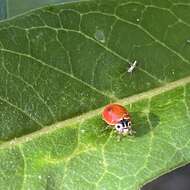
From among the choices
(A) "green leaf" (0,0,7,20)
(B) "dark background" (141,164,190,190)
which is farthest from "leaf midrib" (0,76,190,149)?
(B) "dark background" (141,164,190,190)

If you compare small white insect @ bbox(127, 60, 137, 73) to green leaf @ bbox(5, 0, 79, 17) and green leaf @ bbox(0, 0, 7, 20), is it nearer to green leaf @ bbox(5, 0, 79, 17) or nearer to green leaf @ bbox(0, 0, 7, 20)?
green leaf @ bbox(5, 0, 79, 17)

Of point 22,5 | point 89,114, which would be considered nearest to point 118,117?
point 89,114

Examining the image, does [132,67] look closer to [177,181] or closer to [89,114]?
[89,114]

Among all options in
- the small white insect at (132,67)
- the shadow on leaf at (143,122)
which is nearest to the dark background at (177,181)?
the shadow on leaf at (143,122)

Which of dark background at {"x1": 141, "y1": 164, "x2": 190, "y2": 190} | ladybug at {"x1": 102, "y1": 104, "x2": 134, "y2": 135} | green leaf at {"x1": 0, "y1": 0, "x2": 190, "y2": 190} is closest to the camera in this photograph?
green leaf at {"x1": 0, "y1": 0, "x2": 190, "y2": 190}

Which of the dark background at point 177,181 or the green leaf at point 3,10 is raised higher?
the dark background at point 177,181

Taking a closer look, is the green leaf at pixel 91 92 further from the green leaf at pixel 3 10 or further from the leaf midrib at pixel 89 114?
the green leaf at pixel 3 10

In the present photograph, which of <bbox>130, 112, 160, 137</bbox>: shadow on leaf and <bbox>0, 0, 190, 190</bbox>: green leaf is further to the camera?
<bbox>130, 112, 160, 137</bbox>: shadow on leaf

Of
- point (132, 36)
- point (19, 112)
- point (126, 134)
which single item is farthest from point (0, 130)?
point (132, 36)
